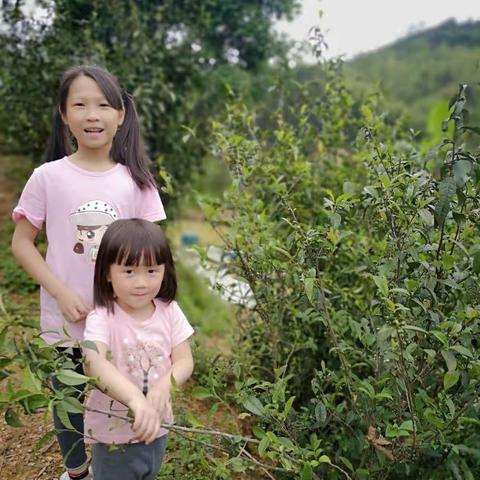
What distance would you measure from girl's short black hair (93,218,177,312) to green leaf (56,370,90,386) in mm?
249

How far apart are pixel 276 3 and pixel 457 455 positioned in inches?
245

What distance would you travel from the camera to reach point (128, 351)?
1475 mm

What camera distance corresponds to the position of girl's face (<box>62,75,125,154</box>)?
5.53 feet

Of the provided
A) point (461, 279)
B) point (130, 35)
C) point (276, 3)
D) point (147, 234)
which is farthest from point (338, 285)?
point (276, 3)

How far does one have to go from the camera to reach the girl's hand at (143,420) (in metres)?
1.31

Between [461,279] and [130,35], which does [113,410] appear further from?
[130,35]

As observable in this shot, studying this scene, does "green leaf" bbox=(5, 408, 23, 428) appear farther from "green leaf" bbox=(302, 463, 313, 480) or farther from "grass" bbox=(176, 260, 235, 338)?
"grass" bbox=(176, 260, 235, 338)

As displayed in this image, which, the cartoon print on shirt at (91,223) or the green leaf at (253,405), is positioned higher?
the cartoon print on shirt at (91,223)

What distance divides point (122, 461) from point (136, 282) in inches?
16.5

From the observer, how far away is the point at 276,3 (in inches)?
283

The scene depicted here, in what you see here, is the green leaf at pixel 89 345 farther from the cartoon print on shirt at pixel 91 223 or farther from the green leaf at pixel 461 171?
the green leaf at pixel 461 171

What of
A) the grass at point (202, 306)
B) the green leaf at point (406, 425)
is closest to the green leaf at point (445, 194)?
the green leaf at point (406, 425)

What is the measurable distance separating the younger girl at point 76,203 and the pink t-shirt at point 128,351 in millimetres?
169

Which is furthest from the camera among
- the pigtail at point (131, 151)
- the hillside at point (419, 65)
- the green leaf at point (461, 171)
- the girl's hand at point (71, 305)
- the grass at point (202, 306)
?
the hillside at point (419, 65)
